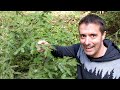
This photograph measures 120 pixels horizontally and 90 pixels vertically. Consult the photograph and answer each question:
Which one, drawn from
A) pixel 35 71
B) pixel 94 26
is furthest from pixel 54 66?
pixel 94 26

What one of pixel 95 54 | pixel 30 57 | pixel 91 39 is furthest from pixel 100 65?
pixel 30 57

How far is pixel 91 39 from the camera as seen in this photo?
218cm

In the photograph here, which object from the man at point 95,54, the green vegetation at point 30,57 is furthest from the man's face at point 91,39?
the green vegetation at point 30,57

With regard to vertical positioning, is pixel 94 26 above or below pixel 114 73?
above

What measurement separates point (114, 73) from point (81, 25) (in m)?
0.48

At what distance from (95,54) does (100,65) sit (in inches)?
4.5

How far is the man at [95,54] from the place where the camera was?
2.20 meters

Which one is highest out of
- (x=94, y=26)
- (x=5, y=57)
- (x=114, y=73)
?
(x=94, y=26)

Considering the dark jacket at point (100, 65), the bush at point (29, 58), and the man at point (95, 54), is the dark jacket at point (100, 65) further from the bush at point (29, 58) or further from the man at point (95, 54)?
the bush at point (29, 58)

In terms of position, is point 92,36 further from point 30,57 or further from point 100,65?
point 30,57
